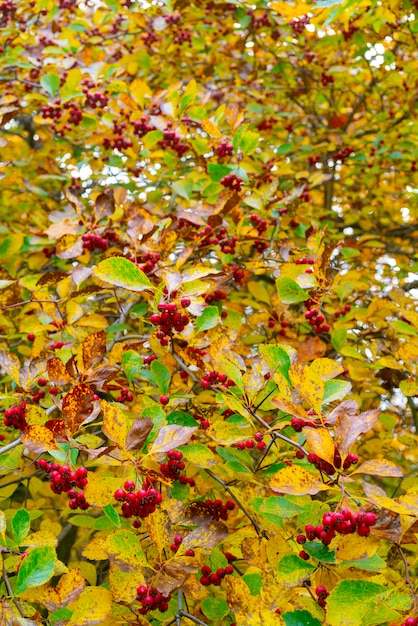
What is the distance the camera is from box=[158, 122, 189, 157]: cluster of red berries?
2.70 metres

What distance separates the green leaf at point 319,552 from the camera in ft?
4.17

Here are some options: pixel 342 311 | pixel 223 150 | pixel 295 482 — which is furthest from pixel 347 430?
pixel 223 150

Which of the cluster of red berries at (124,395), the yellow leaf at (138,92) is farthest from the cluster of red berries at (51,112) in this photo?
the cluster of red berries at (124,395)

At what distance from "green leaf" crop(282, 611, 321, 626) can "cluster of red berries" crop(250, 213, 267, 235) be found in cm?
172

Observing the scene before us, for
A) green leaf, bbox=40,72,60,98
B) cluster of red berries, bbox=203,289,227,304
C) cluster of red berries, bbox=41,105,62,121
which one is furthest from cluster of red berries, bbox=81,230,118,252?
cluster of red berries, bbox=41,105,62,121

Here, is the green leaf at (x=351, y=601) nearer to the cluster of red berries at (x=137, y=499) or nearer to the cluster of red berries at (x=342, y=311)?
the cluster of red berries at (x=137, y=499)

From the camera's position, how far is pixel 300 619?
119 centimetres

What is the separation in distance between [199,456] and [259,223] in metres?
1.38

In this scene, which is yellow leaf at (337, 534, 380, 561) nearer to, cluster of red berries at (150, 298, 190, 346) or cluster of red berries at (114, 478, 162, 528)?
cluster of red berries at (114, 478, 162, 528)

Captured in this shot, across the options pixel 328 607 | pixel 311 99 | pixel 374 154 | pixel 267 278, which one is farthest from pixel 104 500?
pixel 311 99

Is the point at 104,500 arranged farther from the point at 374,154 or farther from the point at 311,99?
the point at 311,99

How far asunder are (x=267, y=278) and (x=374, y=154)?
3.70 ft

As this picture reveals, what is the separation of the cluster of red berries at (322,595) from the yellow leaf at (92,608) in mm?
483

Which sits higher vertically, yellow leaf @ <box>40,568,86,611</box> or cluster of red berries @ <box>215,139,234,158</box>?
cluster of red berries @ <box>215,139,234,158</box>
